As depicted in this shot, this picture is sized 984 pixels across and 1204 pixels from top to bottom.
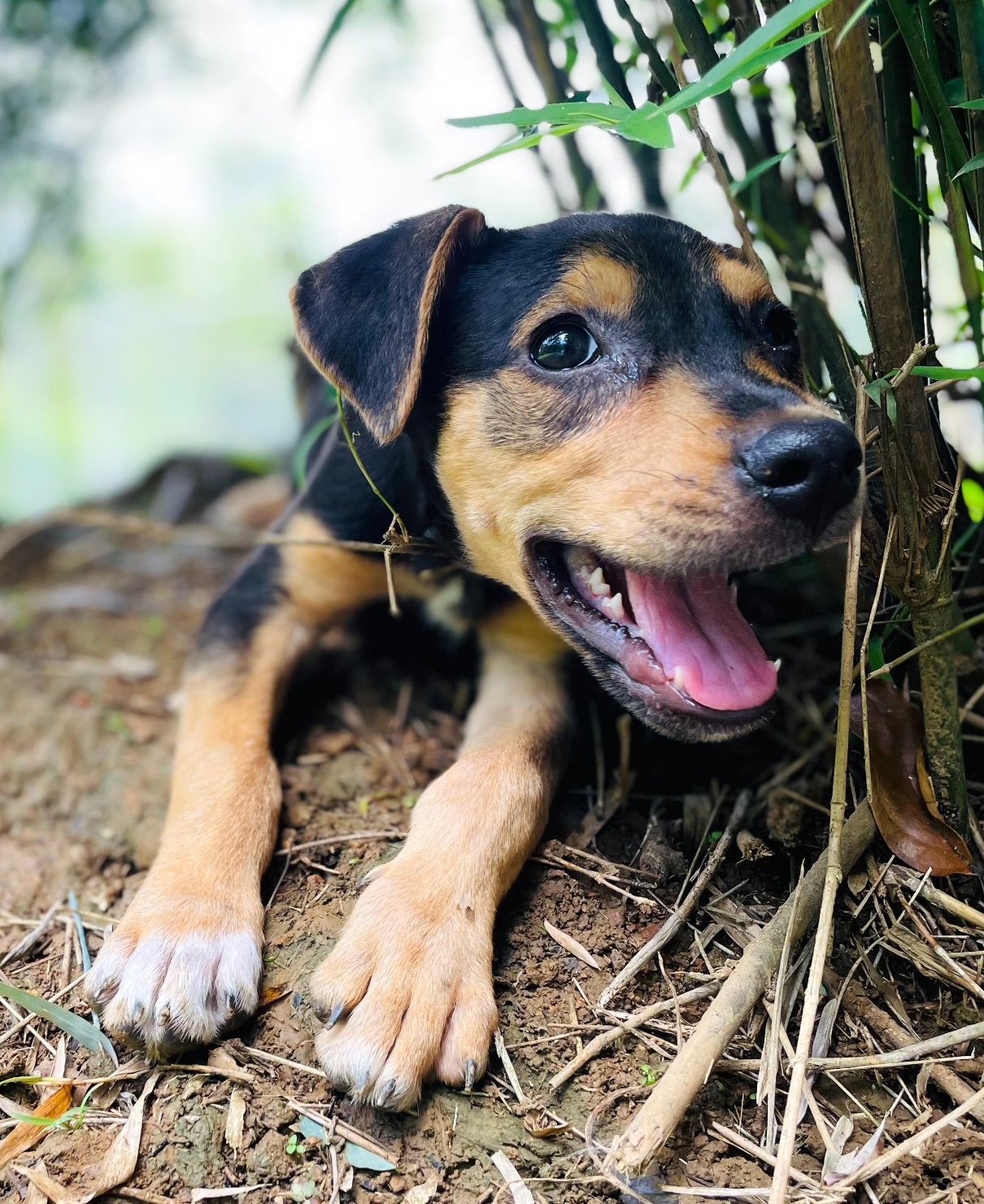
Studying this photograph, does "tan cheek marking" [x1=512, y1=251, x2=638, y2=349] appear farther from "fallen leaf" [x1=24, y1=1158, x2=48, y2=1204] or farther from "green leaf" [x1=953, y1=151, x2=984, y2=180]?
"fallen leaf" [x1=24, y1=1158, x2=48, y2=1204]

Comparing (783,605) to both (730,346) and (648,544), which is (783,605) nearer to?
(730,346)

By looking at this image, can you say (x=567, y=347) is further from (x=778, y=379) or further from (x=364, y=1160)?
(x=364, y=1160)

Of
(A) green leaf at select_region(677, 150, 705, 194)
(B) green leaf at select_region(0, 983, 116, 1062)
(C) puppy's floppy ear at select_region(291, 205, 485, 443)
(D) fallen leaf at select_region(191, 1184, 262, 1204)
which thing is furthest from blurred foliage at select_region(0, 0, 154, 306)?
(D) fallen leaf at select_region(191, 1184, 262, 1204)

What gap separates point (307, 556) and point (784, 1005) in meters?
2.15

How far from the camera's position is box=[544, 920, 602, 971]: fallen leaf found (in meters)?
2.42

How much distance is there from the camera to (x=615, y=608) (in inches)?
104

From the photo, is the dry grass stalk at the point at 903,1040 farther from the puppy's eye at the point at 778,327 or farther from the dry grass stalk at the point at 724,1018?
the puppy's eye at the point at 778,327

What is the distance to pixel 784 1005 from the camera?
88.6 inches

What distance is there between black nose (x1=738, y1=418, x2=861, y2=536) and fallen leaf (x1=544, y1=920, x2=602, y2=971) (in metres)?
1.17

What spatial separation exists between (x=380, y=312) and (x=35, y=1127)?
2.10 m

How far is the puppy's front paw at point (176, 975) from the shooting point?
2.20 m

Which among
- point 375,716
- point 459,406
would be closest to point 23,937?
point 375,716

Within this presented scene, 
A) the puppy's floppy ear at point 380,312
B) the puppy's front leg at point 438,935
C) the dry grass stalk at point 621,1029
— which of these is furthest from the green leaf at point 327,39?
the dry grass stalk at point 621,1029

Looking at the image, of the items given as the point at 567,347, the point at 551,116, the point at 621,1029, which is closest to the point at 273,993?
the point at 621,1029
